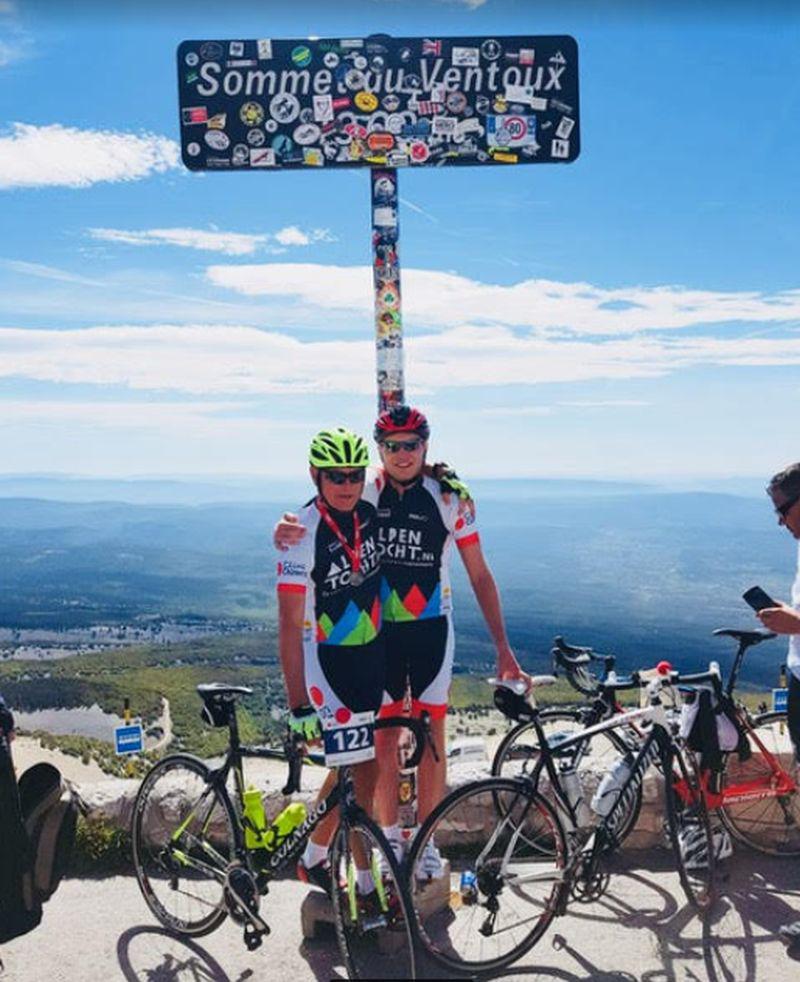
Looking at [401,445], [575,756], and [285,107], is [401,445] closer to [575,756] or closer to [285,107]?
[575,756]

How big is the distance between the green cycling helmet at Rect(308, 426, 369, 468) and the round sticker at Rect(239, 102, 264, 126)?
2.90m

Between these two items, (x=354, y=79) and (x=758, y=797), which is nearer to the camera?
(x=758, y=797)

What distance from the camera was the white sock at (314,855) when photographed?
4.54 m

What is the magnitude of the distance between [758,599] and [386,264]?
3404mm

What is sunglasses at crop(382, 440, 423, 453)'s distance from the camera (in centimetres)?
465

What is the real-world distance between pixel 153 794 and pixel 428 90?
17.0 feet

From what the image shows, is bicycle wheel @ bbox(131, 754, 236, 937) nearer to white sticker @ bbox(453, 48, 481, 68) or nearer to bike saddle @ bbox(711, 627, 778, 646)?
bike saddle @ bbox(711, 627, 778, 646)

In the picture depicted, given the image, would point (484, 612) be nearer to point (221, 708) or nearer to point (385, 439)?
point (385, 439)

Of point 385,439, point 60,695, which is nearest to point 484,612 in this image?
point 385,439

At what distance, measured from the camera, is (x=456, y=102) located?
6027 mm

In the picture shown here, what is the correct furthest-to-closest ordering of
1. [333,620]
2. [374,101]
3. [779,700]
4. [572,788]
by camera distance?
A: 1. [779,700]
2. [374,101]
3. [572,788]
4. [333,620]

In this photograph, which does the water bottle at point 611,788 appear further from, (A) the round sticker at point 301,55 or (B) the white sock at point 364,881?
(A) the round sticker at point 301,55

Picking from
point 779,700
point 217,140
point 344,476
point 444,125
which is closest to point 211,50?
point 217,140

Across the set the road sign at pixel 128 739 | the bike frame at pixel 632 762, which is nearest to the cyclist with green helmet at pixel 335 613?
the bike frame at pixel 632 762
